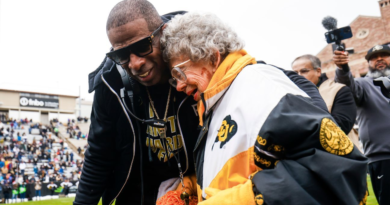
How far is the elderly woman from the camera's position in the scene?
1.25 meters

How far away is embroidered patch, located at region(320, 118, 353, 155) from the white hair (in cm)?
73

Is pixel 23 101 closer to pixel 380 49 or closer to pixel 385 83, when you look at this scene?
pixel 380 49

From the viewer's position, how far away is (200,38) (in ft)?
6.28

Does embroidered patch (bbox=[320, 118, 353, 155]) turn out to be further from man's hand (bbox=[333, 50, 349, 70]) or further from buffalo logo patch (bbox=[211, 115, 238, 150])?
man's hand (bbox=[333, 50, 349, 70])

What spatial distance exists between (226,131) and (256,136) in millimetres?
218

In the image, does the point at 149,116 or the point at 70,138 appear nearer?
the point at 149,116

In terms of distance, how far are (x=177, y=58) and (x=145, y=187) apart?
1.34 meters

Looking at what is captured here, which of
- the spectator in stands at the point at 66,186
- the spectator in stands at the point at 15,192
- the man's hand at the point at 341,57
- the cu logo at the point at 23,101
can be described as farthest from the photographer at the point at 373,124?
the cu logo at the point at 23,101

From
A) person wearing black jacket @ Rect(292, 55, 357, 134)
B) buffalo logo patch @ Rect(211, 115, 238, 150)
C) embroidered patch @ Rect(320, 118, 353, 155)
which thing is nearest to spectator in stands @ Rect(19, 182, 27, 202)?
person wearing black jacket @ Rect(292, 55, 357, 134)

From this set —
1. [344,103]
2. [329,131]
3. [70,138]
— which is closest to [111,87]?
[329,131]

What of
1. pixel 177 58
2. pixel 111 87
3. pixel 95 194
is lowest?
pixel 95 194

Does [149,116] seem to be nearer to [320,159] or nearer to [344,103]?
[320,159]

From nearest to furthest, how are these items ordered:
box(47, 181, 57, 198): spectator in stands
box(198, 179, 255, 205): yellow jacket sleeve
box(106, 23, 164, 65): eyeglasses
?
box(198, 179, 255, 205): yellow jacket sleeve, box(106, 23, 164, 65): eyeglasses, box(47, 181, 57, 198): spectator in stands

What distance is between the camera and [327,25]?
154 inches
